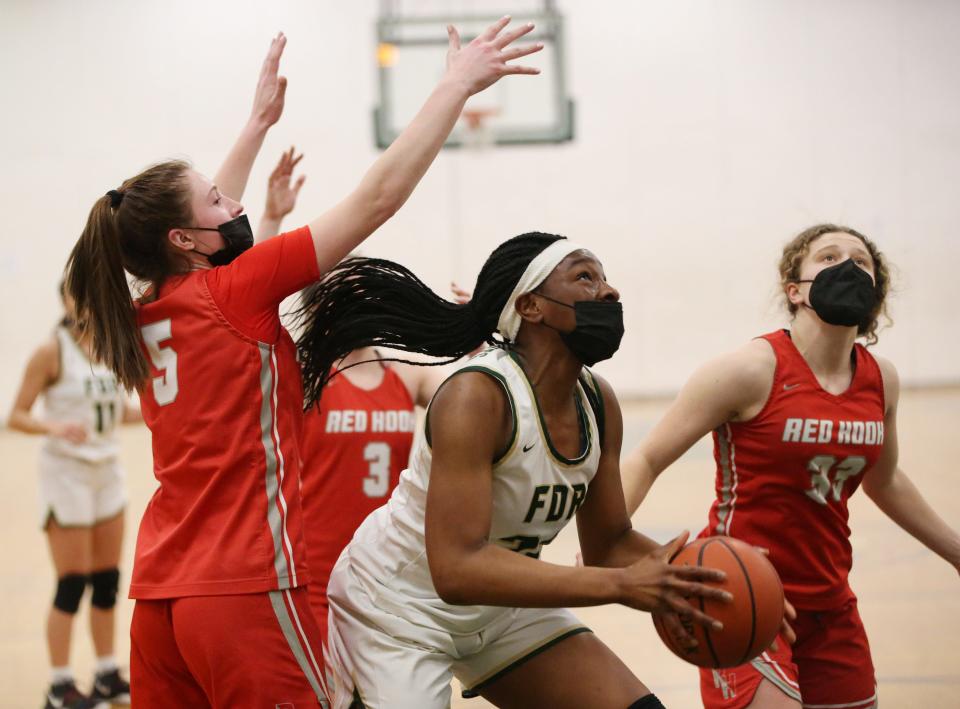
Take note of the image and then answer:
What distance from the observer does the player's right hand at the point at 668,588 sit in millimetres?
2117

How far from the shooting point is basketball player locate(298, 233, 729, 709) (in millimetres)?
2266

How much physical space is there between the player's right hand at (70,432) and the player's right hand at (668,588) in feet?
10.7

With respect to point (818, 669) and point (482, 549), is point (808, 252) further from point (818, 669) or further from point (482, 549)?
point (482, 549)

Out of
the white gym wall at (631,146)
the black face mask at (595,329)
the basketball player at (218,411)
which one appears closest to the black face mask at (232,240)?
the basketball player at (218,411)

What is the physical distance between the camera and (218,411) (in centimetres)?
232

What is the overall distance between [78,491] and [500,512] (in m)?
3.07

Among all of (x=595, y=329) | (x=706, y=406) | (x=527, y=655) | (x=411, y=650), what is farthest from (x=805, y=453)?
(x=411, y=650)

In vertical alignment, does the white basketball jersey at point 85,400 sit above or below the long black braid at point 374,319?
below

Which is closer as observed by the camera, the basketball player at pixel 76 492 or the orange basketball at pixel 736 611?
the orange basketball at pixel 736 611

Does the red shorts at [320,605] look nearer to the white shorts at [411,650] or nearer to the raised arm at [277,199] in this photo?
the white shorts at [411,650]

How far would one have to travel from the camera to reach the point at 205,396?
233 cm

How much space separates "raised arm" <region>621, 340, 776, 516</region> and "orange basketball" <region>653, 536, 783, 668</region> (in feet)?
2.10

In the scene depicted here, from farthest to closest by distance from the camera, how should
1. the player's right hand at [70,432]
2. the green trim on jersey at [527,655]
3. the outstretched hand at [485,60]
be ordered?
the player's right hand at [70,432]
the green trim on jersey at [527,655]
the outstretched hand at [485,60]

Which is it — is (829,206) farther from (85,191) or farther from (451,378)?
(451,378)
